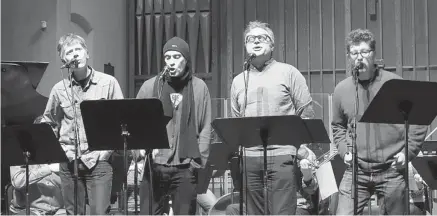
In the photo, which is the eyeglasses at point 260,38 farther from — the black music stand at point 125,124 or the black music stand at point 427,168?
the black music stand at point 427,168

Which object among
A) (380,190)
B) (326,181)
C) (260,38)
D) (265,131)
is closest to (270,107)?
(265,131)

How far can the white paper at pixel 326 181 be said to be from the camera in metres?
4.96

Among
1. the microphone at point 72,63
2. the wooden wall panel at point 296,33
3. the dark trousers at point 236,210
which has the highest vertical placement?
the wooden wall panel at point 296,33

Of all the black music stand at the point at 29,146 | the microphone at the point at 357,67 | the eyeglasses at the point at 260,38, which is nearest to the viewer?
the microphone at the point at 357,67

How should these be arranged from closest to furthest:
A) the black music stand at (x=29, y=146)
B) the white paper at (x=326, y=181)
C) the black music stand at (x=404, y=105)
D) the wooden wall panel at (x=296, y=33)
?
the black music stand at (x=404, y=105) < the black music stand at (x=29, y=146) < the white paper at (x=326, y=181) < the wooden wall panel at (x=296, y=33)

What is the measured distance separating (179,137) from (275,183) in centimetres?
67

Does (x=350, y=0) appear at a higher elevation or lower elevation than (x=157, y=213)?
higher

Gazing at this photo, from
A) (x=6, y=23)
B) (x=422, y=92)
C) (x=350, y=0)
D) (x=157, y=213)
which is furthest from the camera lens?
(x=350, y=0)

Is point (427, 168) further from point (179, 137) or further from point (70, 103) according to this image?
point (70, 103)

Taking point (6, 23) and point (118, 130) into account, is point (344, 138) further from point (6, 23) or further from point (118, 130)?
point (6, 23)

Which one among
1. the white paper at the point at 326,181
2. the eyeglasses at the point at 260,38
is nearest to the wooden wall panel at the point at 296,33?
the white paper at the point at 326,181

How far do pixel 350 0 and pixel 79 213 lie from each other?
608cm

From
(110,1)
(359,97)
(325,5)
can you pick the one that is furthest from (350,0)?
(359,97)

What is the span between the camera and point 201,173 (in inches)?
172
